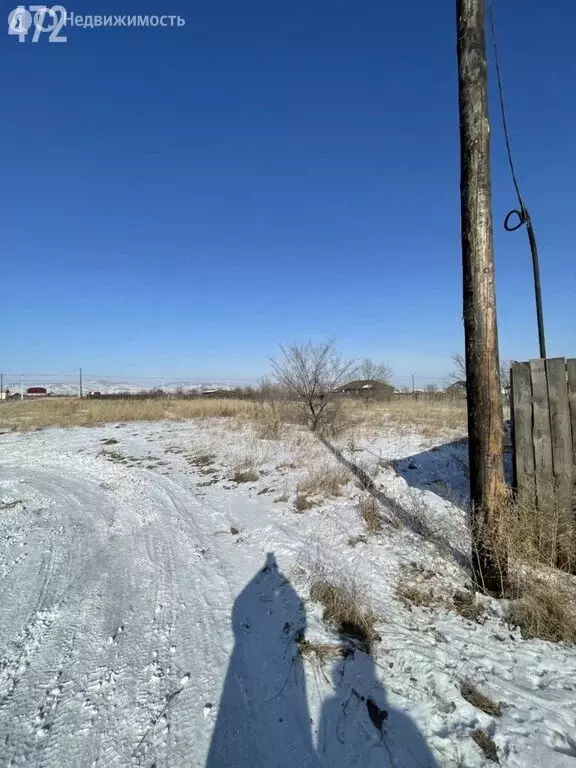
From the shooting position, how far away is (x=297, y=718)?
2.13 m

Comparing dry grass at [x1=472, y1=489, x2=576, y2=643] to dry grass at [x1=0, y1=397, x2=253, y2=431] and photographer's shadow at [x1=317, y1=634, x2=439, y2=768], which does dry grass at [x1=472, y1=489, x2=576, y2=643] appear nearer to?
photographer's shadow at [x1=317, y1=634, x2=439, y2=768]

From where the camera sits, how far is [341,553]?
4203 millimetres

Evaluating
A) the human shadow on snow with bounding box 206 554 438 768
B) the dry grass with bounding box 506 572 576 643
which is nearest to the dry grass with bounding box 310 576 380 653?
the human shadow on snow with bounding box 206 554 438 768

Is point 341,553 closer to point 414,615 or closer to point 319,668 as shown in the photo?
point 414,615

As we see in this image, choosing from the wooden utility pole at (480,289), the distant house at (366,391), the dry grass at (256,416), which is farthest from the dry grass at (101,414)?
the wooden utility pole at (480,289)

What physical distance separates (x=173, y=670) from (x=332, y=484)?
14.3ft

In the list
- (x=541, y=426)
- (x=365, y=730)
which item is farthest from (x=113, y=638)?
(x=541, y=426)

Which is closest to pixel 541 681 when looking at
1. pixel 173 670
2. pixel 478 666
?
pixel 478 666

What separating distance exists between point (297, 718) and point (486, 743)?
3.35 ft

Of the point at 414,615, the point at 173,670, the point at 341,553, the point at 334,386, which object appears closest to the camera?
the point at 173,670

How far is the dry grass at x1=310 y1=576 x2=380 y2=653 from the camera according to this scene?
2.71 meters

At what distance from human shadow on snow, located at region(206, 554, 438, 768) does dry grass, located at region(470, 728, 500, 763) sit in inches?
10.9

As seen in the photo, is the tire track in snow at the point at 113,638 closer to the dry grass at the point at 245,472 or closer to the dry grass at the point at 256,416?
the dry grass at the point at 245,472

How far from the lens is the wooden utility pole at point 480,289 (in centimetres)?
315
